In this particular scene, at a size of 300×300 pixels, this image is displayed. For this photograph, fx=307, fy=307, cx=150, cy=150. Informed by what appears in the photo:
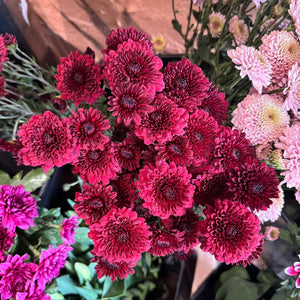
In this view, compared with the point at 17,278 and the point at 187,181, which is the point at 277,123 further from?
the point at 17,278

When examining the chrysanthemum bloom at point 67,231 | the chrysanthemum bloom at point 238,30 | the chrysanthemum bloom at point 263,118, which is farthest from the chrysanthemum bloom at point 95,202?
the chrysanthemum bloom at point 238,30

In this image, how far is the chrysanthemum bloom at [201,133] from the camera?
1.20 ft

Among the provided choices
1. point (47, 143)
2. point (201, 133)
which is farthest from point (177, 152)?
point (47, 143)

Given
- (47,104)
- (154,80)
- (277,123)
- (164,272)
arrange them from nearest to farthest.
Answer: (154,80) < (277,123) < (47,104) < (164,272)

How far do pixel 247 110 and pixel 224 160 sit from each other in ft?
0.37

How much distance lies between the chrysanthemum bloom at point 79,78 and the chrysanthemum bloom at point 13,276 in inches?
9.1

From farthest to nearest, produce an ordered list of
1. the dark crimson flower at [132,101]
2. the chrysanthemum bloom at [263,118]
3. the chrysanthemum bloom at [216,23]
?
the chrysanthemum bloom at [216,23]
the chrysanthemum bloom at [263,118]
the dark crimson flower at [132,101]

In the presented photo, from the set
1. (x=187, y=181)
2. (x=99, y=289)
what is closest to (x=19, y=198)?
(x=187, y=181)

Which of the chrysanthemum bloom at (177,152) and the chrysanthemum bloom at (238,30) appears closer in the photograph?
the chrysanthemum bloom at (177,152)

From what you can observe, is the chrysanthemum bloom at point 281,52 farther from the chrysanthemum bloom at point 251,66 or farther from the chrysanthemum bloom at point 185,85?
the chrysanthemum bloom at point 185,85

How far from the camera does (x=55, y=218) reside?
67 centimetres

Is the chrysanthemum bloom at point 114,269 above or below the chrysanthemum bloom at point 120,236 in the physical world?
below

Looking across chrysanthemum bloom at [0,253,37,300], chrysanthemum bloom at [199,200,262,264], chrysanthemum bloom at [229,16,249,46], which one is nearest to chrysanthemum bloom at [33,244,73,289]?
chrysanthemum bloom at [0,253,37,300]

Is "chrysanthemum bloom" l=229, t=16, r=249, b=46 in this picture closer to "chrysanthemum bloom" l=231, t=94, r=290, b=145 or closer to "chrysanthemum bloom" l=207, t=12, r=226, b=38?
"chrysanthemum bloom" l=207, t=12, r=226, b=38
